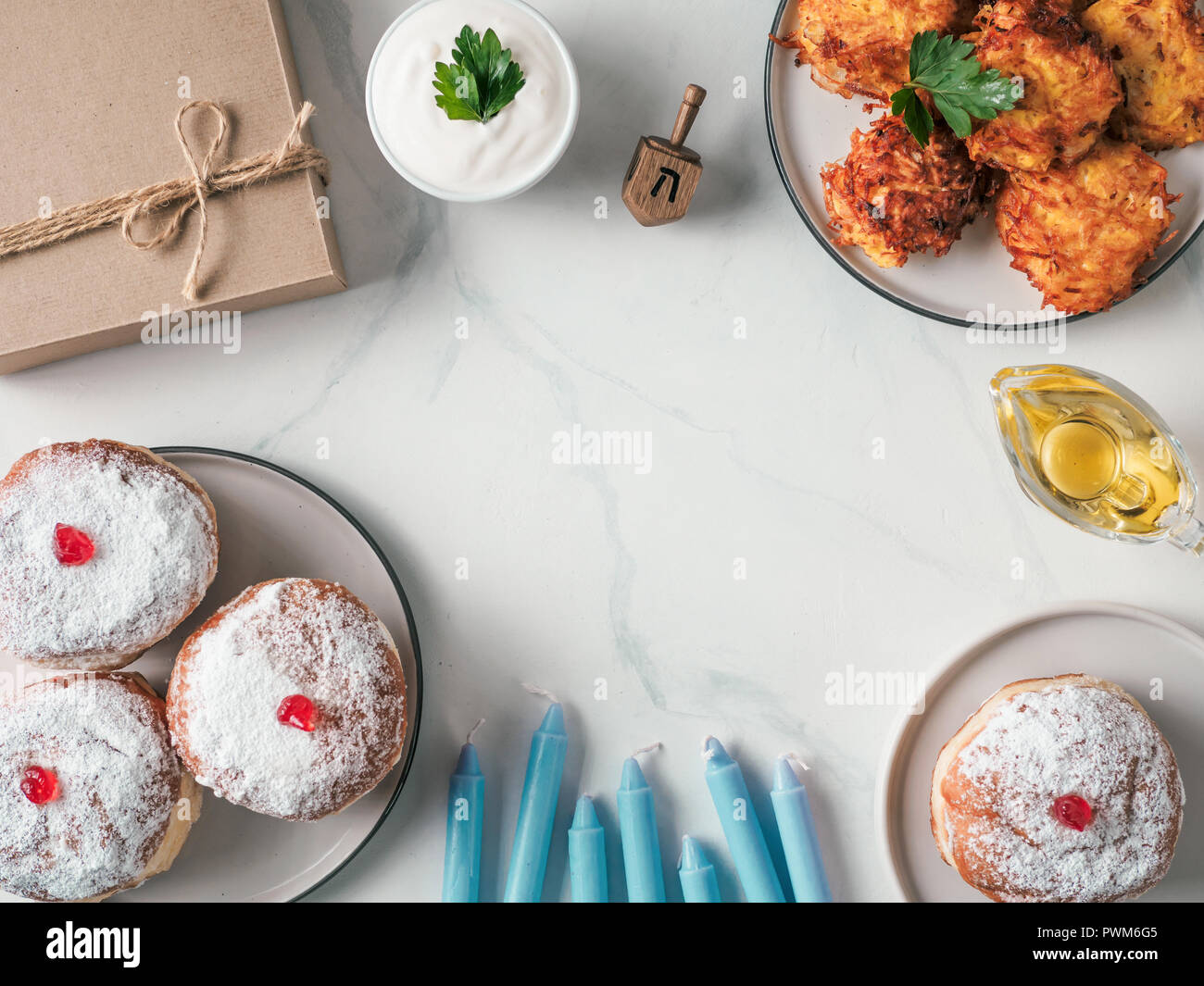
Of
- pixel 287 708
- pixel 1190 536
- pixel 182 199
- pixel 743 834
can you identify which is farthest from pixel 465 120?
pixel 1190 536

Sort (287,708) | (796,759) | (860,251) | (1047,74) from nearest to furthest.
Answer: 1. (1047,74)
2. (287,708)
3. (860,251)
4. (796,759)

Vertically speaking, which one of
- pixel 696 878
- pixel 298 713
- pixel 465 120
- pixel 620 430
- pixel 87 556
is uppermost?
pixel 465 120

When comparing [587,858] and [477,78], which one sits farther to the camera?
[587,858]

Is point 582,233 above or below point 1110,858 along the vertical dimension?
above

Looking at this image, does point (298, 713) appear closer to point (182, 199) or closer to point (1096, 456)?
point (182, 199)

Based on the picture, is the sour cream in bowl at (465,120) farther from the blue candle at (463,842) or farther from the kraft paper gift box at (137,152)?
the blue candle at (463,842)
